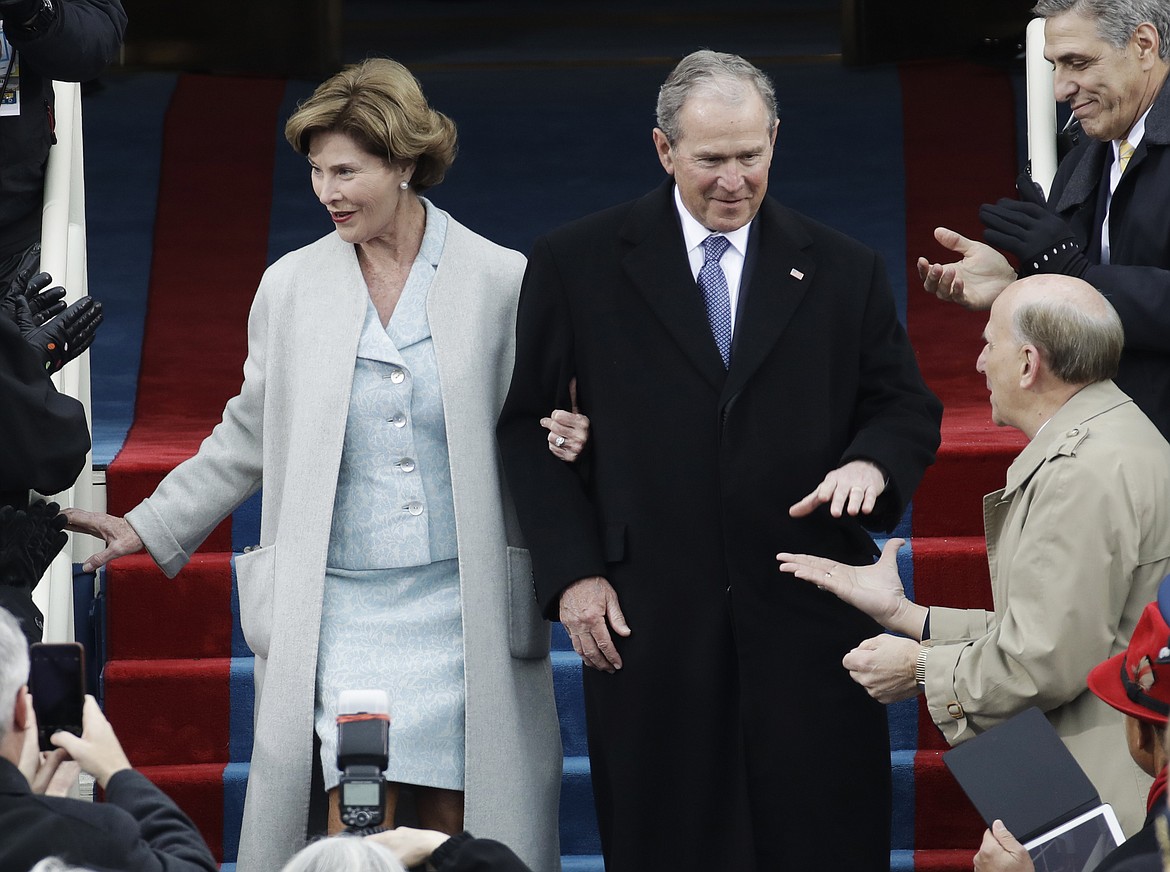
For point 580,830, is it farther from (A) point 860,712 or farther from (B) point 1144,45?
(B) point 1144,45

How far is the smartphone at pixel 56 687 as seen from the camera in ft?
8.25

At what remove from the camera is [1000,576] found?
3.18 m

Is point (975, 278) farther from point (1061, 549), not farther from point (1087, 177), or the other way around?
point (1061, 549)

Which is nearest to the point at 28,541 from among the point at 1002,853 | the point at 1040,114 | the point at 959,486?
the point at 1002,853

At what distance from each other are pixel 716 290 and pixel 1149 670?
1.26 meters

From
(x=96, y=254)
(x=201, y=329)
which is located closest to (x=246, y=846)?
(x=201, y=329)

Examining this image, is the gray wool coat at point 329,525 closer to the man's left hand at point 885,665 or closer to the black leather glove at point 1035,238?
the man's left hand at point 885,665

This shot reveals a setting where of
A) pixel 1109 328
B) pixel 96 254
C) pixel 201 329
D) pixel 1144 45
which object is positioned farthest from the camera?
pixel 96 254

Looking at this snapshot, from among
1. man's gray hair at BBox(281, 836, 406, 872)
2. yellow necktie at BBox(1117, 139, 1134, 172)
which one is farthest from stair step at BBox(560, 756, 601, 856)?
man's gray hair at BBox(281, 836, 406, 872)

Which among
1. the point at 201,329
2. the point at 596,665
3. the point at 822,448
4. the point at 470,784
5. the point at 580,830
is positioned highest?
the point at 201,329

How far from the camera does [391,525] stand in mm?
3445

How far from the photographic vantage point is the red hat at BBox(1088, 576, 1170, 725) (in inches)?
96.4

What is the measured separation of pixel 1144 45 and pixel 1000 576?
114 centimetres

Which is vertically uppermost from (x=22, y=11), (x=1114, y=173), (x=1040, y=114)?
(x=22, y=11)
